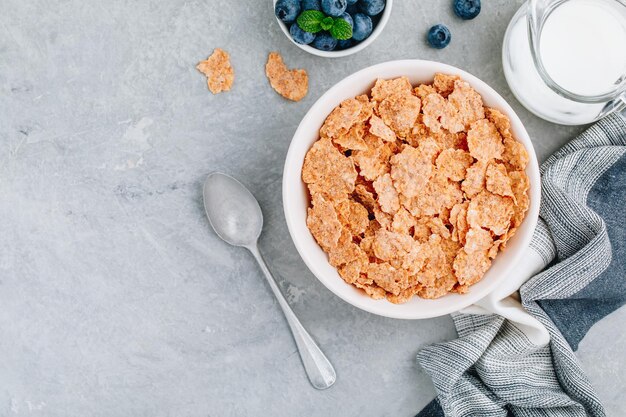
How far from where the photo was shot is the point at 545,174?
1.37 m

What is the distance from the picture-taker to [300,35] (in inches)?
50.2

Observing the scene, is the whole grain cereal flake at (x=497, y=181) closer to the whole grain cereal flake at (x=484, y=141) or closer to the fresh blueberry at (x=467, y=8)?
the whole grain cereal flake at (x=484, y=141)

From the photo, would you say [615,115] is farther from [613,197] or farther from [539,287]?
[539,287]

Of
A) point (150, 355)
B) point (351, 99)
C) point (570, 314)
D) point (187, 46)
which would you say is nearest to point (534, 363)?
point (570, 314)

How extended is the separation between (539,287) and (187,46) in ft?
2.88

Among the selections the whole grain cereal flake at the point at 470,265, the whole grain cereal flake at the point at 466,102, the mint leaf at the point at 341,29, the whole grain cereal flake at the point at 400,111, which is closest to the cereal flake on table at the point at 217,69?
the mint leaf at the point at 341,29

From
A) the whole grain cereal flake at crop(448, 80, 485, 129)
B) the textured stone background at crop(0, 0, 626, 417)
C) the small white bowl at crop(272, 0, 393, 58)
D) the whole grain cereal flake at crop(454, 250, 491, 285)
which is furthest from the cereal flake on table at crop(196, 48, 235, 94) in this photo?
the whole grain cereal flake at crop(454, 250, 491, 285)

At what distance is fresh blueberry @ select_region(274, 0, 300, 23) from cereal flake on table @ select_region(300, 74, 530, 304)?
0.72 feet

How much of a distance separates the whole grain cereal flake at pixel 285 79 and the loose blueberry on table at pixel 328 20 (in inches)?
3.4

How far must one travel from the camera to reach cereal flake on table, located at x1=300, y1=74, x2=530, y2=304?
119 centimetres

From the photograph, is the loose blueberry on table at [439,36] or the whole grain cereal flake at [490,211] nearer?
the whole grain cereal flake at [490,211]

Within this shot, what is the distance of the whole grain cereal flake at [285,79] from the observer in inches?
54.1

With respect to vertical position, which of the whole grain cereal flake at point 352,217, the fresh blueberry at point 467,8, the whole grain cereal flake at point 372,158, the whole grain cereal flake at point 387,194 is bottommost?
the whole grain cereal flake at point 352,217

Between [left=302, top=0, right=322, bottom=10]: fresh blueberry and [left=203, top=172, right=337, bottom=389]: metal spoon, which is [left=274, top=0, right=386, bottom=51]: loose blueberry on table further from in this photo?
[left=203, top=172, right=337, bottom=389]: metal spoon
